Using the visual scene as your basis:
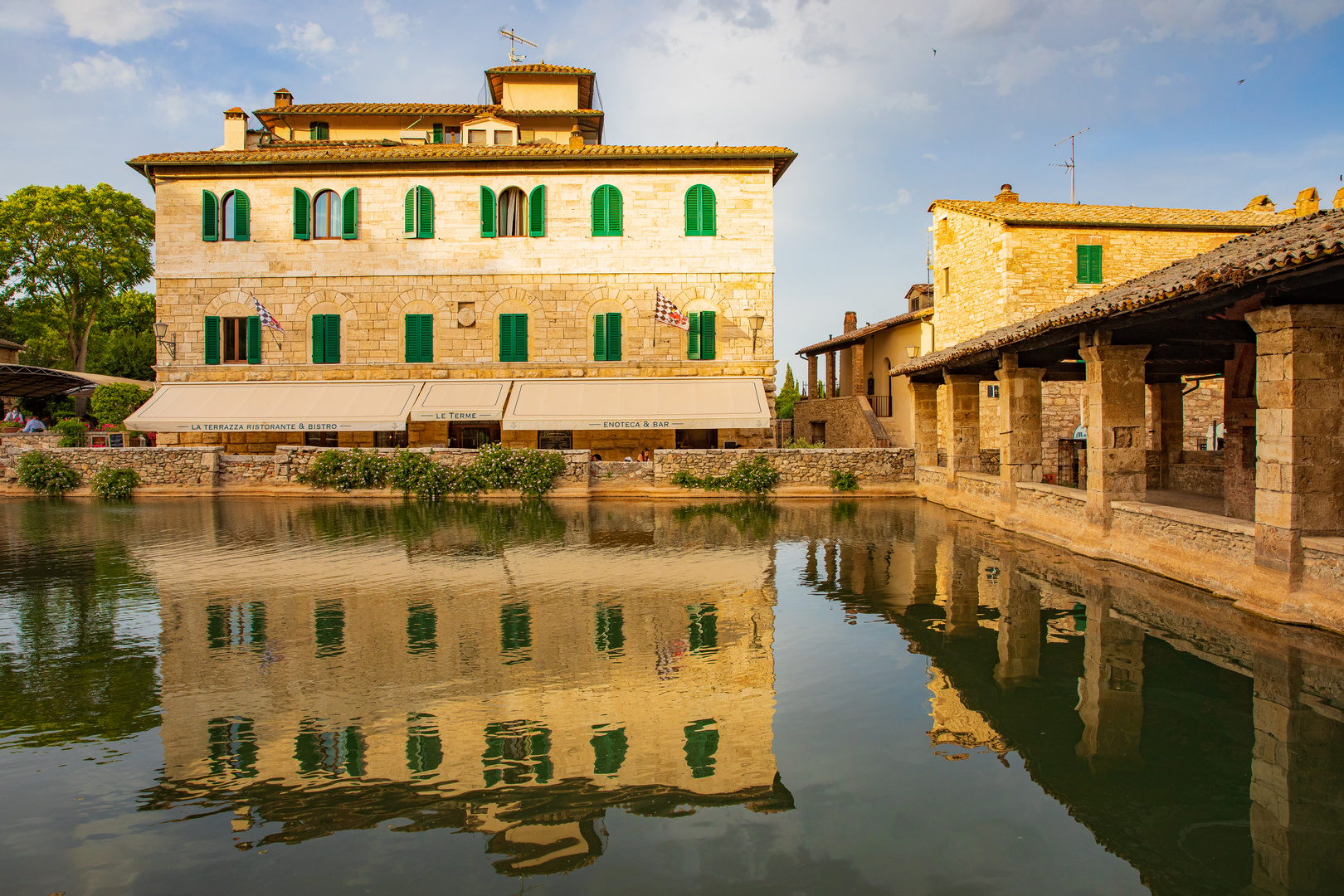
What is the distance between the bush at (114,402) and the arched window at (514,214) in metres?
12.5

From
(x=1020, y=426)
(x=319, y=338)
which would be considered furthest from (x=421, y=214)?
(x=1020, y=426)

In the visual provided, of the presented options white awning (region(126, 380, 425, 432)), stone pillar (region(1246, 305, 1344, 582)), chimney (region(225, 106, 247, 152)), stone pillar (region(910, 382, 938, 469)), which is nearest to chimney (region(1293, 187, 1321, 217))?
stone pillar (region(910, 382, 938, 469))

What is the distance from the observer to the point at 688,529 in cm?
1362

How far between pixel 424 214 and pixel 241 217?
208 inches

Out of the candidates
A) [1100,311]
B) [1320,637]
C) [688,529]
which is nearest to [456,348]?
[688,529]

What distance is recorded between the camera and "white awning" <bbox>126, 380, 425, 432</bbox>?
20094 millimetres

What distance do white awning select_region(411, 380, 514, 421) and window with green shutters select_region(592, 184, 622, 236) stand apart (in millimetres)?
5097

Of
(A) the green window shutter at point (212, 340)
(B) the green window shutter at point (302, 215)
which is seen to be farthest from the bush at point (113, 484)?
(B) the green window shutter at point (302, 215)

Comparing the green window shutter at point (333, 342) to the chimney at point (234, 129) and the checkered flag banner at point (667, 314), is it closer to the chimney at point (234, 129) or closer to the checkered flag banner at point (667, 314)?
the chimney at point (234, 129)

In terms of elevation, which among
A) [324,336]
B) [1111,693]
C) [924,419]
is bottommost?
[1111,693]

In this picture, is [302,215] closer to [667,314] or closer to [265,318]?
[265,318]

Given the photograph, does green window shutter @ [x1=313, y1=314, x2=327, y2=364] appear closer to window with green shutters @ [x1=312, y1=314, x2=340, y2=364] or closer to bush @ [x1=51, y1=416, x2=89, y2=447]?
window with green shutters @ [x1=312, y1=314, x2=340, y2=364]

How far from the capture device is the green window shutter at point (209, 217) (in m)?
21.9

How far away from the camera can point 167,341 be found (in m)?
21.8
